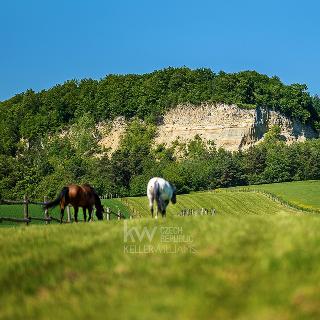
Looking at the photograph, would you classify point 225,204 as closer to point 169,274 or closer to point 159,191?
point 159,191

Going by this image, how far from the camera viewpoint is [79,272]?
1147 cm

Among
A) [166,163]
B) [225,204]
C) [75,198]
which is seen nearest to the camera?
[75,198]

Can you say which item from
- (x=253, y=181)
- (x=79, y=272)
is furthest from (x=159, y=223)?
(x=253, y=181)

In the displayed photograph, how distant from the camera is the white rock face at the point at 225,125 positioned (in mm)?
183875

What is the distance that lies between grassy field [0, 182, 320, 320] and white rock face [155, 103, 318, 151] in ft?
554

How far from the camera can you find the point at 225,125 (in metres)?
187

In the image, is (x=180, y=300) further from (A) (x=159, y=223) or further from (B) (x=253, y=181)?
(B) (x=253, y=181)

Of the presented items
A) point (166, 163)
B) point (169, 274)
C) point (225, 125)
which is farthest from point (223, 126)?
point (169, 274)

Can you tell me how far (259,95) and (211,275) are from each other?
18808 centimetres
